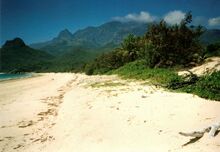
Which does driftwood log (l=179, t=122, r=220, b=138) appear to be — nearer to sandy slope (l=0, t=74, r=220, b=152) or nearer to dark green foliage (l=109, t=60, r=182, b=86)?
sandy slope (l=0, t=74, r=220, b=152)

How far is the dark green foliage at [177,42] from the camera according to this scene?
31191 mm

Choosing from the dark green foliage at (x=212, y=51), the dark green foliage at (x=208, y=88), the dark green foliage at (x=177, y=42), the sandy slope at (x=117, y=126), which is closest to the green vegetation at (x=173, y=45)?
the dark green foliage at (x=177, y=42)

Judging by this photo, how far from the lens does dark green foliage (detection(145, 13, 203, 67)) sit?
102 feet

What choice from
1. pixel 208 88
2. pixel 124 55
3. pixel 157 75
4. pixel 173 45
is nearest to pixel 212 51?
pixel 173 45

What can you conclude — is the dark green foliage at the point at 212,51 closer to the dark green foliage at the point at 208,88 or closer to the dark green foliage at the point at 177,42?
the dark green foliage at the point at 177,42

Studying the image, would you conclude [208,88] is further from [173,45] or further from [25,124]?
[173,45]

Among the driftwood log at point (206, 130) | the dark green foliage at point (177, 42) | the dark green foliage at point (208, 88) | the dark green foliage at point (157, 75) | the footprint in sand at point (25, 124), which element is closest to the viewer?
the driftwood log at point (206, 130)

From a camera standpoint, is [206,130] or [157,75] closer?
[206,130]

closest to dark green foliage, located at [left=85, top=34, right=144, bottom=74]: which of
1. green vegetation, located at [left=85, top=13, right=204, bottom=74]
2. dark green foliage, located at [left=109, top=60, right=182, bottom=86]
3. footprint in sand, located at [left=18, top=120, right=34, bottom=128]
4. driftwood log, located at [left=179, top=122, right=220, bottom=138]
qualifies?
dark green foliage, located at [left=109, top=60, right=182, bottom=86]

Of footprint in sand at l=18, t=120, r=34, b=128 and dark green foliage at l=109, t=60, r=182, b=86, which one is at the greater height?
dark green foliage at l=109, t=60, r=182, b=86

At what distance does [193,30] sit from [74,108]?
22.3 m

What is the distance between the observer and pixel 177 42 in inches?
1236

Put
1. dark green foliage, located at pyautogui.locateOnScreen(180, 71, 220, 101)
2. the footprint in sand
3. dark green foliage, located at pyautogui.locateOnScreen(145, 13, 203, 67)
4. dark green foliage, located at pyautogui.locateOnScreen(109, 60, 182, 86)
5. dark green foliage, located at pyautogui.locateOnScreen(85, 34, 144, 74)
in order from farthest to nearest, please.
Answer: dark green foliage, located at pyautogui.locateOnScreen(85, 34, 144, 74), dark green foliage, located at pyautogui.locateOnScreen(145, 13, 203, 67), dark green foliage, located at pyautogui.locateOnScreen(109, 60, 182, 86), dark green foliage, located at pyautogui.locateOnScreen(180, 71, 220, 101), the footprint in sand

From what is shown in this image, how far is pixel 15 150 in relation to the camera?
337 inches
